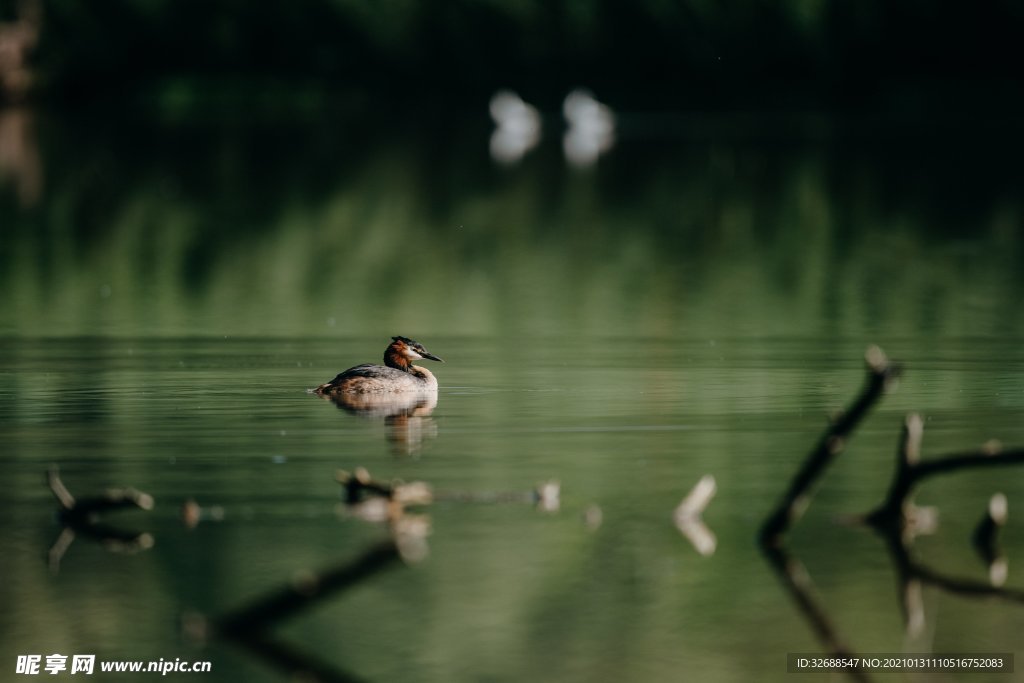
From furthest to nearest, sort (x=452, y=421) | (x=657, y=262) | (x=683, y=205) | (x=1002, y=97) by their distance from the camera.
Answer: (x=1002, y=97) < (x=683, y=205) < (x=657, y=262) < (x=452, y=421)

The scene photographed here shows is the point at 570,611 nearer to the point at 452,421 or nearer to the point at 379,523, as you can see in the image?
the point at 379,523

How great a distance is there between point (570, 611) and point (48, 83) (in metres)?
55.6

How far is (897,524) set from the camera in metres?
10.8

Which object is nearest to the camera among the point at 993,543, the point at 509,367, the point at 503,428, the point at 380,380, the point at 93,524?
the point at 993,543

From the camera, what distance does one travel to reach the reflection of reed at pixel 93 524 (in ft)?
33.7

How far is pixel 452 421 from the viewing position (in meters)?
14.1

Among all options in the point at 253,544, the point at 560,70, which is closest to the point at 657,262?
the point at 253,544

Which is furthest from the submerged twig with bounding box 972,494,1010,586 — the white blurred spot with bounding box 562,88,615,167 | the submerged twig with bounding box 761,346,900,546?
the white blurred spot with bounding box 562,88,615,167

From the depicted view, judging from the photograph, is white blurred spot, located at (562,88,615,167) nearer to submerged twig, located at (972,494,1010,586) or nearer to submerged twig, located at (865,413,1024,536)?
submerged twig, located at (865,413,1024,536)

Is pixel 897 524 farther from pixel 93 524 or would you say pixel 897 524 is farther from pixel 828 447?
pixel 93 524

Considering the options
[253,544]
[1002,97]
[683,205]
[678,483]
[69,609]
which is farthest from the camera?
[1002,97]

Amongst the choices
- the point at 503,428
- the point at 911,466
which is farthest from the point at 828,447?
the point at 503,428

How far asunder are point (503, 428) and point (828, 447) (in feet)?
13.9

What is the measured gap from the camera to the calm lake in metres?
9.33
